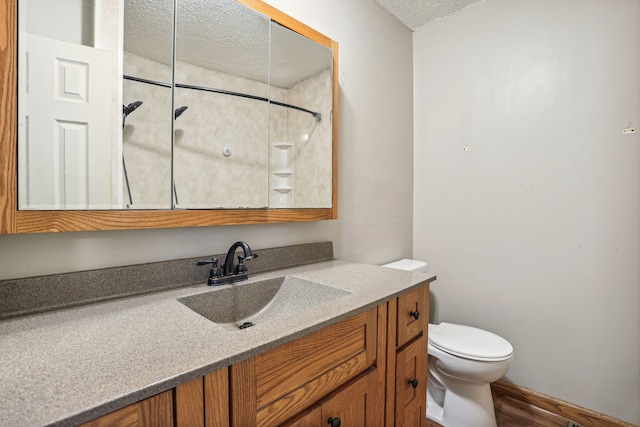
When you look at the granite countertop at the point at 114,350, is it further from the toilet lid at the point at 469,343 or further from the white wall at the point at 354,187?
the toilet lid at the point at 469,343

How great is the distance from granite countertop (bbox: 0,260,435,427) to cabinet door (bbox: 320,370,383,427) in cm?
23

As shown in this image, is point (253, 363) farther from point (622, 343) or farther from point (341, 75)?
point (622, 343)

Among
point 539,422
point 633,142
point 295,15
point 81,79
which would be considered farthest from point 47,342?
point 633,142

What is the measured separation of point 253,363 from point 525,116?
1962 millimetres

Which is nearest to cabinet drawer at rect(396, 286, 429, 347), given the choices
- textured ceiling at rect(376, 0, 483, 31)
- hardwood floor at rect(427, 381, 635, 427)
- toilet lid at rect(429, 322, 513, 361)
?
toilet lid at rect(429, 322, 513, 361)

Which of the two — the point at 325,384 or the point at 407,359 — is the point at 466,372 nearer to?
the point at 407,359

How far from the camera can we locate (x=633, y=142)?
147 cm

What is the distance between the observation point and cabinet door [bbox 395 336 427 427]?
1.10 metres

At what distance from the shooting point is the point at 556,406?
5.42 ft

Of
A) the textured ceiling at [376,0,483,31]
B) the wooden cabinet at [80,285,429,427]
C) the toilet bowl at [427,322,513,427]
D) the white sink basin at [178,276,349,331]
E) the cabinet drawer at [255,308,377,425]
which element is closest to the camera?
the wooden cabinet at [80,285,429,427]

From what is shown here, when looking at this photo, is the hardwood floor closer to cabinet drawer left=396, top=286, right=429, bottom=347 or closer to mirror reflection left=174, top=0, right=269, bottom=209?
cabinet drawer left=396, top=286, right=429, bottom=347

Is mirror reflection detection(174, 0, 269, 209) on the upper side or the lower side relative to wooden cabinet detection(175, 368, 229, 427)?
upper

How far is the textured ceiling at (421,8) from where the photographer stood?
188 centimetres

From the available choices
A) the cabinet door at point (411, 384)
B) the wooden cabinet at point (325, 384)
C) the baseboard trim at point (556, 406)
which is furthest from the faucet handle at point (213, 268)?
the baseboard trim at point (556, 406)
